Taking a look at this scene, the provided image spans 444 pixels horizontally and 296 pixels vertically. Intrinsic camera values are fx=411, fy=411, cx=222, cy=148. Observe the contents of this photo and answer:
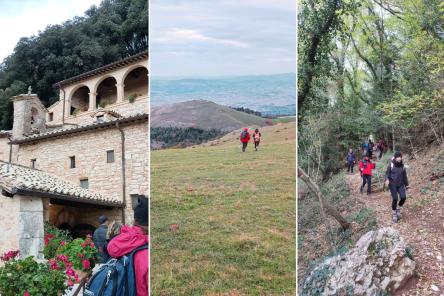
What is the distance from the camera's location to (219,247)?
14.0ft

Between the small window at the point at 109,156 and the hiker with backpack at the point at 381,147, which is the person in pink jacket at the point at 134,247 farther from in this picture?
the hiker with backpack at the point at 381,147

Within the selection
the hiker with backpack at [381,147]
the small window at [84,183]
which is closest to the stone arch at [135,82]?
the small window at [84,183]

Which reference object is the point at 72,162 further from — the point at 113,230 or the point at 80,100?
the point at 113,230

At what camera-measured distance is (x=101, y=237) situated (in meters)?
4.48

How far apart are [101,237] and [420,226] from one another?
131 inches

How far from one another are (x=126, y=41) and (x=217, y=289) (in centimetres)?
318

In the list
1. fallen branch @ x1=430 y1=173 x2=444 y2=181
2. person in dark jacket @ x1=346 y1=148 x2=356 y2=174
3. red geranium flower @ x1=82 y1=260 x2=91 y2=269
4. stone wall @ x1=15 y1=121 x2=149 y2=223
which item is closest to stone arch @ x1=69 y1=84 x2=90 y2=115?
stone wall @ x1=15 y1=121 x2=149 y2=223

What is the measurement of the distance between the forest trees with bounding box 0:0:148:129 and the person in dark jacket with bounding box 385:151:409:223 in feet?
10.7

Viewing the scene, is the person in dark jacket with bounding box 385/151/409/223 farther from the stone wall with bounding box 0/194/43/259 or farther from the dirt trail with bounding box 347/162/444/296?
the stone wall with bounding box 0/194/43/259

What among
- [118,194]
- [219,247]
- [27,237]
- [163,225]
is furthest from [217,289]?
[27,237]

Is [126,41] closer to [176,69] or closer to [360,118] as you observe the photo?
[176,69]

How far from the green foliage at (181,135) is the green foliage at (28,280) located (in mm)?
1675

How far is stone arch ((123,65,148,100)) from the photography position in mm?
4926

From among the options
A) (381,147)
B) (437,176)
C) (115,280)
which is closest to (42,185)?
(115,280)
